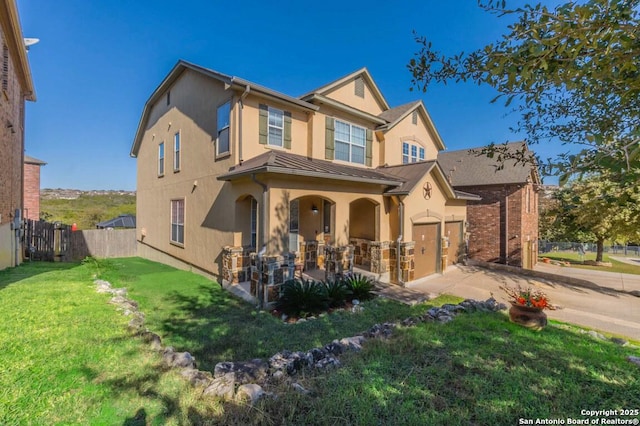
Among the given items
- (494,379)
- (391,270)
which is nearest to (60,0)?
(391,270)

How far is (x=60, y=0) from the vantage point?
33.0 ft

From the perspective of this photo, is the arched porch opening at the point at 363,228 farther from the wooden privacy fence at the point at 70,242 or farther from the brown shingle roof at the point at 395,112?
the wooden privacy fence at the point at 70,242

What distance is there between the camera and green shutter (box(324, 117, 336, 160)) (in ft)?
37.6

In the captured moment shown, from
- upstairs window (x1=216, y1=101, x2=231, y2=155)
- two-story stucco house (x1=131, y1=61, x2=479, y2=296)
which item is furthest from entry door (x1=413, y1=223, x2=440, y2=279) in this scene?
upstairs window (x1=216, y1=101, x2=231, y2=155)

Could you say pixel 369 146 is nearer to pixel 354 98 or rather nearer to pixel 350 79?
pixel 354 98

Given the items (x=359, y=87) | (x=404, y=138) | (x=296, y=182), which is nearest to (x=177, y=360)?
(x=296, y=182)

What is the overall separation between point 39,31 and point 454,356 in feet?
67.5

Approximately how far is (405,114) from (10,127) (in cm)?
1671

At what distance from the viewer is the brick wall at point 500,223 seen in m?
16.7

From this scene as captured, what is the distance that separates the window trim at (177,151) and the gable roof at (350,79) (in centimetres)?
655

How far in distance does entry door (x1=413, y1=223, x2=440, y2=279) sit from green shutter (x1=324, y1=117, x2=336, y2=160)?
4586mm

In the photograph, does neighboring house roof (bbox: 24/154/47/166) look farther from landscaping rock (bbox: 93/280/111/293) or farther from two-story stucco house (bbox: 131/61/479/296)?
landscaping rock (bbox: 93/280/111/293)

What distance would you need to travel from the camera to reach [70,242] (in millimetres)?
15508

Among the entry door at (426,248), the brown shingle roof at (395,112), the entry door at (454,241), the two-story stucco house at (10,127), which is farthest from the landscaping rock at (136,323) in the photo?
the entry door at (454,241)
